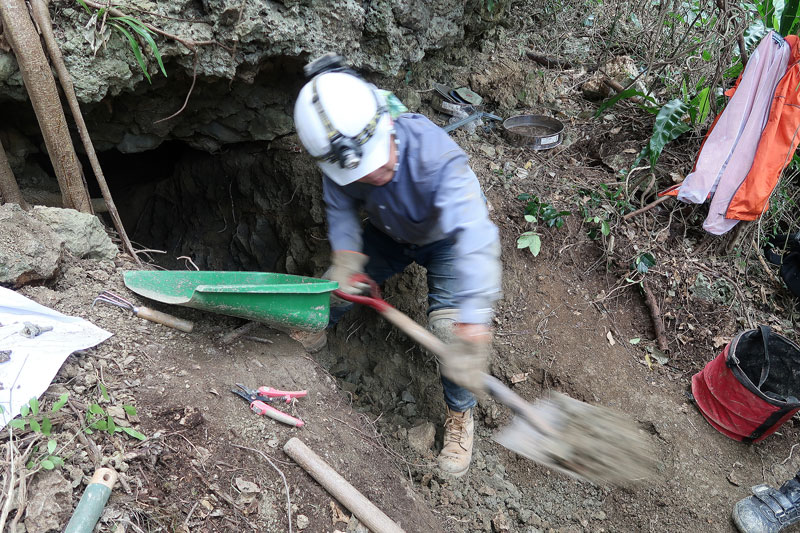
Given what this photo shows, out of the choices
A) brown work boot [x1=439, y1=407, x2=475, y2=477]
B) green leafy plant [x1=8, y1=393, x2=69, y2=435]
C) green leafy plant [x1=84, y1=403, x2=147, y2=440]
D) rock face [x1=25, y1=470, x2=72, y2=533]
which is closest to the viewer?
rock face [x1=25, y1=470, x2=72, y2=533]

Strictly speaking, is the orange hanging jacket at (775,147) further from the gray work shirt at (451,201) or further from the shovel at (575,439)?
the gray work shirt at (451,201)

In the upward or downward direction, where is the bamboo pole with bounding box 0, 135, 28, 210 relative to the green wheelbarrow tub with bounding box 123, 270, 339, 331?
upward

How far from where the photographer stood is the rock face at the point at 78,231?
2.44 metres

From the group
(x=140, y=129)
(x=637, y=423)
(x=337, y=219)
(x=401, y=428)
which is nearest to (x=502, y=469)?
(x=401, y=428)

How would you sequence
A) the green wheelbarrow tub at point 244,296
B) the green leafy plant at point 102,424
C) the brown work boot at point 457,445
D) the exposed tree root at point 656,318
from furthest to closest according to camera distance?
the exposed tree root at point 656,318 → the brown work boot at point 457,445 → the green wheelbarrow tub at point 244,296 → the green leafy plant at point 102,424

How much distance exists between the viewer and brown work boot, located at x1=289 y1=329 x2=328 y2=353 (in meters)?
3.21

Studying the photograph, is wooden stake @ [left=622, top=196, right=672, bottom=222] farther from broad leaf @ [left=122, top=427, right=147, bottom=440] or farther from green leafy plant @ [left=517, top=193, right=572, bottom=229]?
broad leaf @ [left=122, top=427, right=147, bottom=440]

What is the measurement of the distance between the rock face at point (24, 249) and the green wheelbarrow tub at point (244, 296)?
318mm

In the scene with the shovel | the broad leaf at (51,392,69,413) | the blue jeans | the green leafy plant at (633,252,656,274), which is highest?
the broad leaf at (51,392,69,413)

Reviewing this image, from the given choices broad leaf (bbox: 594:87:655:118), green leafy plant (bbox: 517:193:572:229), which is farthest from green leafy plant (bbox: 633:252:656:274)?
broad leaf (bbox: 594:87:655:118)

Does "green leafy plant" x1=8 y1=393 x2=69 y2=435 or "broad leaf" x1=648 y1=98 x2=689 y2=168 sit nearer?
"green leafy plant" x1=8 y1=393 x2=69 y2=435

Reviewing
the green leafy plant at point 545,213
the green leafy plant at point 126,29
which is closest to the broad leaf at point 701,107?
the green leafy plant at point 545,213

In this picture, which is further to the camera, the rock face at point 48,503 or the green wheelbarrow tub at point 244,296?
the green wheelbarrow tub at point 244,296

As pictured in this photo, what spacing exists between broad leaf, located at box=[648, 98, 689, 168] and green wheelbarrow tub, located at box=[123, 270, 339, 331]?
2.95m
